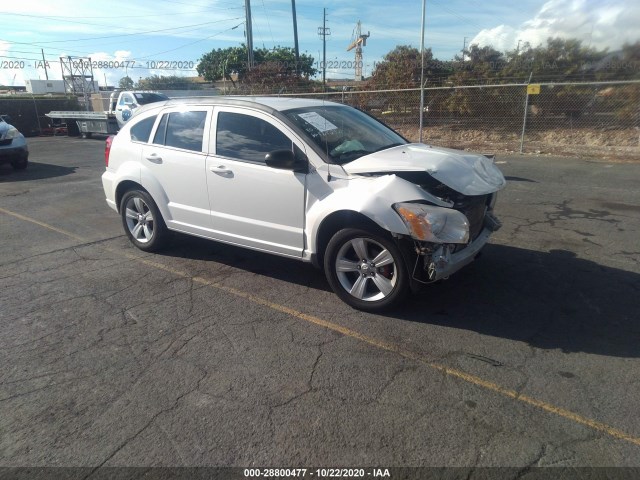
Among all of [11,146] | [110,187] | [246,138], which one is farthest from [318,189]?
[11,146]

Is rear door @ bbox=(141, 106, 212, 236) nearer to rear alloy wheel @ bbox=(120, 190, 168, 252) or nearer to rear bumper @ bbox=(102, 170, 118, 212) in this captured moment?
rear alloy wheel @ bbox=(120, 190, 168, 252)

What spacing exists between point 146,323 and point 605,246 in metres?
5.32

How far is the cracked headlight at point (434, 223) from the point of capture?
3748mm

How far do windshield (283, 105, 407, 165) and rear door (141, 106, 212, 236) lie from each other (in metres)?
1.15

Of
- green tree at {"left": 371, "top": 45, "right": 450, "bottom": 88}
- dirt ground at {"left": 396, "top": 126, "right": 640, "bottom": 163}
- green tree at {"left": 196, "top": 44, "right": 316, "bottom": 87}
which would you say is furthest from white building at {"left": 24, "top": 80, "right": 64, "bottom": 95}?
dirt ground at {"left": 396, "top": 126, "right": 640, "bottom": 163}

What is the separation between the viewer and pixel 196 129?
5.23 metres

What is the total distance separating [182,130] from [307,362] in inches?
125

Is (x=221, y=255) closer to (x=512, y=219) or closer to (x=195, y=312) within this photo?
(x=195, y=312)

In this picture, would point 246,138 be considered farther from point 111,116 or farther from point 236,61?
point 236,61

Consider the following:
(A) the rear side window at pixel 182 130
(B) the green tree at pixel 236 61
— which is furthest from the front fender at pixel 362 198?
(B) the green tree at pixel 236 61

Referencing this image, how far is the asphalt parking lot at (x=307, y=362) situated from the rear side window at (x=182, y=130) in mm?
1363

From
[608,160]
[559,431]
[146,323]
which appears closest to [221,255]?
[146,323]

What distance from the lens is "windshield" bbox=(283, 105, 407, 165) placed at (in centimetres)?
454

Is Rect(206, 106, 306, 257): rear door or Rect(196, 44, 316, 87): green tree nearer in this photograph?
Rect(206, 106, 306, 257): rear door
